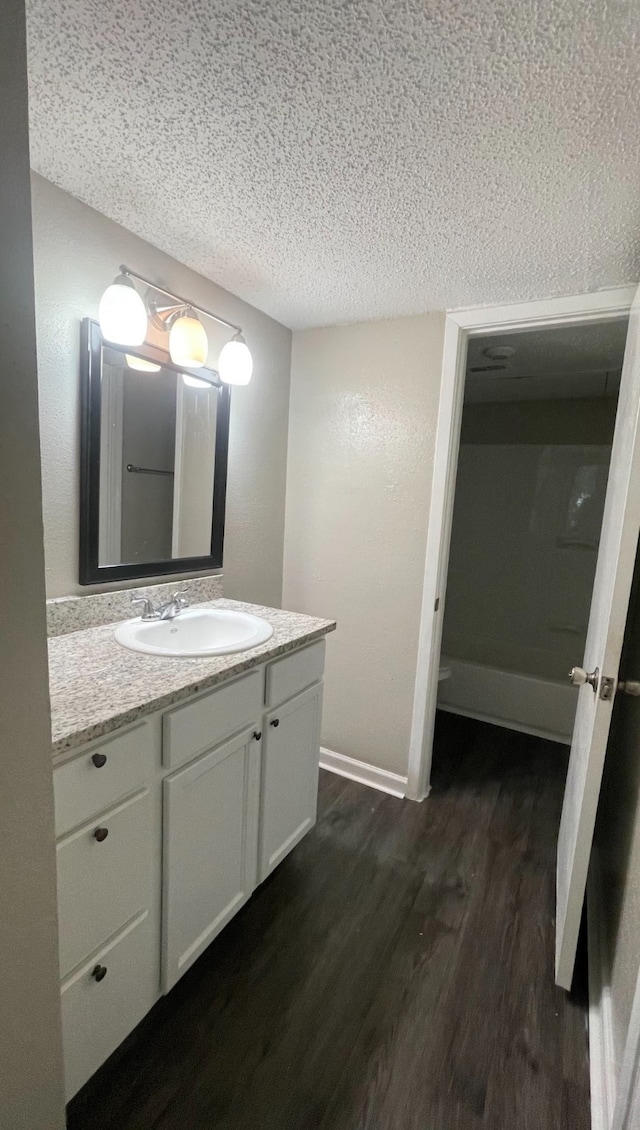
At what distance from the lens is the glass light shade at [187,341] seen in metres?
1.56

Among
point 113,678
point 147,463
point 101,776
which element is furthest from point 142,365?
point 101,776

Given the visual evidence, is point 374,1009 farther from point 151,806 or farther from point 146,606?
point 146,606

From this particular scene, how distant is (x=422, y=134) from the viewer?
3.33 ft

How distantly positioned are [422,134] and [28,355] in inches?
38.5

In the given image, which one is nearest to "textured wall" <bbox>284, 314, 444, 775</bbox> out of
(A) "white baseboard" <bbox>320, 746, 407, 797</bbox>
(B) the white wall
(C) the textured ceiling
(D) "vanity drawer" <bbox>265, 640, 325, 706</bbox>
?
(A) "white baseboard" <bbox>320, 746, 407, 797</bbox>

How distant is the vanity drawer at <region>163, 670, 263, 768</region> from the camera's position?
3.58 ft

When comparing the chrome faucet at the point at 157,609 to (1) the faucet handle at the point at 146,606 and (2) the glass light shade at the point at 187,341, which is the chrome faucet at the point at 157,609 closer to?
(1) the faucet handle at the point at 146,606

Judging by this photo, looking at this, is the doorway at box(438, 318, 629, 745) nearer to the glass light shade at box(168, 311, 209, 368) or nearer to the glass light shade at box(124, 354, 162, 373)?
the glass light shade at box(168, 311, 209, 368)

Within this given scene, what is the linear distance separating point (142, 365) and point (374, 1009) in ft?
6.52

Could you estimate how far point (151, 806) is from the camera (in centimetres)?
106

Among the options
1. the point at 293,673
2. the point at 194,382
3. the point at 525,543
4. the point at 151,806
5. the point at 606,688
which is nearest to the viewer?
the point at 151,806

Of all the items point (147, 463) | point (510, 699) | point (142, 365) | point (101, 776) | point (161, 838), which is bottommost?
point (510, 699)

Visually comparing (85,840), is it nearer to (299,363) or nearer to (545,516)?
(299,363)

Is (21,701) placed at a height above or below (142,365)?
below
